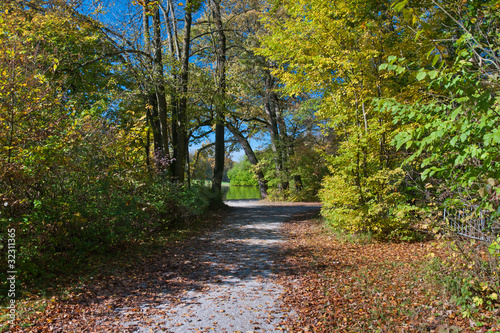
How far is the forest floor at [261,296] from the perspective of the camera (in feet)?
12.3

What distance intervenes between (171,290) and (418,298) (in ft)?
12.1

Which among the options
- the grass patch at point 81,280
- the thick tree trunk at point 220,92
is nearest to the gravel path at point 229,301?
the grass patch at point 81,280

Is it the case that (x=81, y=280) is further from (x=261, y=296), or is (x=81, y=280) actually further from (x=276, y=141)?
(x=276, y=141)

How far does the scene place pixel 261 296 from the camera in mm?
4664

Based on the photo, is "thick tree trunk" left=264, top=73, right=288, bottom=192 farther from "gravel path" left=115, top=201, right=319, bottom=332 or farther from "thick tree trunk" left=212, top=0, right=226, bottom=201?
"gravel path" left=115, top=201, right=319, bottom=332

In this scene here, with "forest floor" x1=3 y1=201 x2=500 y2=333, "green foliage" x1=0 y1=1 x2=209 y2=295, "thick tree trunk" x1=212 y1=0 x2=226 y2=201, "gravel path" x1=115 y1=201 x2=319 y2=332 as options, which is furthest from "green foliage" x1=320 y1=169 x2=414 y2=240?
"thick tree trunk" x1=212 y1=0 x2=226 y2=201

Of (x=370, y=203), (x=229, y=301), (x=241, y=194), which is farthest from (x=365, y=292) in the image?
(x=241, y=194)

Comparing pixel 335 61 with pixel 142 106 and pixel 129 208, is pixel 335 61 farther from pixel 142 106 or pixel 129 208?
pixel 142 106

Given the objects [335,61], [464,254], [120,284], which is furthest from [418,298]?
[335,61]

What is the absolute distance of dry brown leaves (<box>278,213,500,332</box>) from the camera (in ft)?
12.4

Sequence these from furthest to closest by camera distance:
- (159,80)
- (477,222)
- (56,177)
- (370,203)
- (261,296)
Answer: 1. (159,80)
2. (370,203)
3. (56,177)
4. (261,296)
5. (477,222)

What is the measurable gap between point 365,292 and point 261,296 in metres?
1.60

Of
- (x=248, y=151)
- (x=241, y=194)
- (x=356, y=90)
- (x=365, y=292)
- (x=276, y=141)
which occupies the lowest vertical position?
(x=365, y=292)

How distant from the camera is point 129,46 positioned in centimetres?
934
